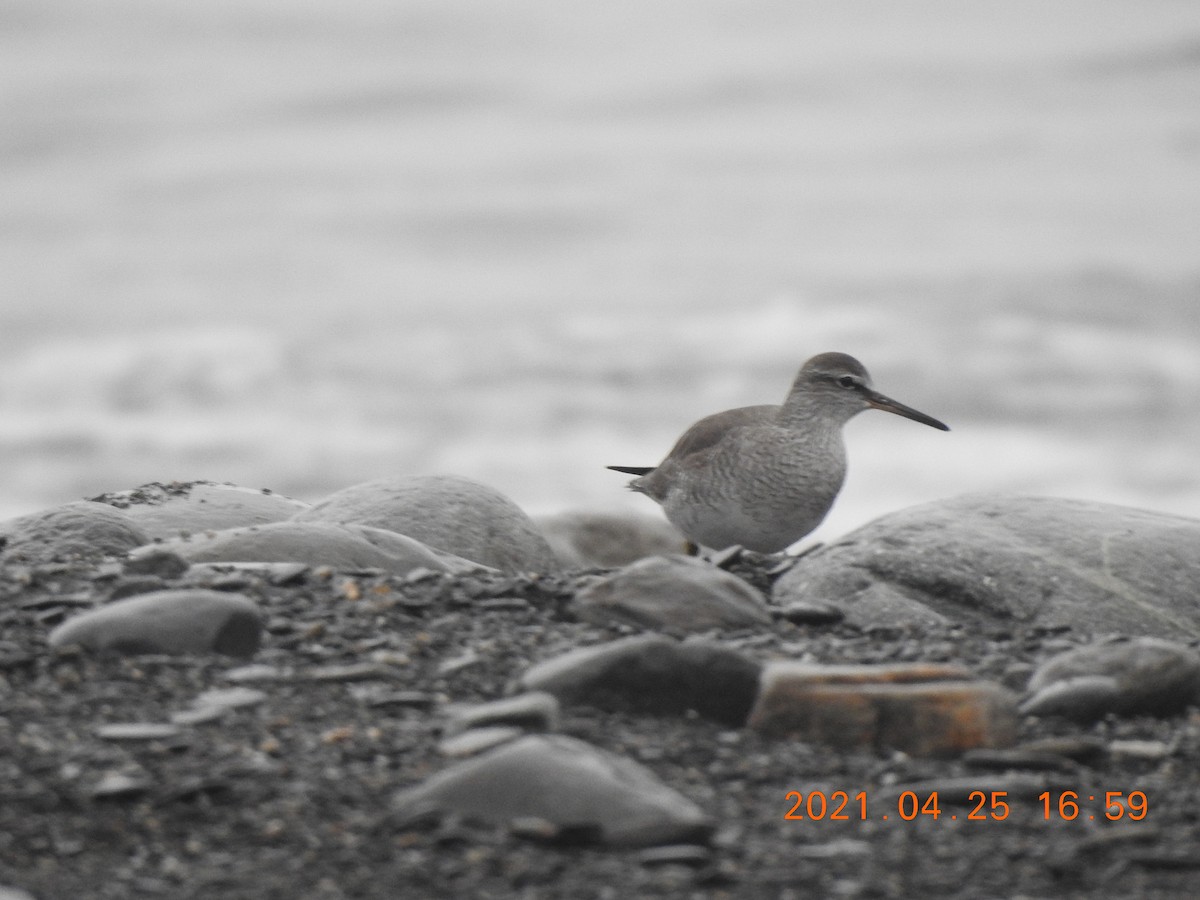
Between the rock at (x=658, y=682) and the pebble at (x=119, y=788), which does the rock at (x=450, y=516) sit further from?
the pebble at (x=119, y=788)

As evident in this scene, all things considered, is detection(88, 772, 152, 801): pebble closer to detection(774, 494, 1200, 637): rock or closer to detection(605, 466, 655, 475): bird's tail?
detection(774, 494, 1200, 637): rock

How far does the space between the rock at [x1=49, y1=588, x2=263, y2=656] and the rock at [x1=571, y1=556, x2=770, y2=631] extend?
4.29ft

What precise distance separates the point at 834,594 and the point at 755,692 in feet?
6.87

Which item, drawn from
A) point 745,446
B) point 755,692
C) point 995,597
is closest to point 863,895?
point 755,692

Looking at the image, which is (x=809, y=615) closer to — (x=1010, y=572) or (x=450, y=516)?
(x=1010, y=572)

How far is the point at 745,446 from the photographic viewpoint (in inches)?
333

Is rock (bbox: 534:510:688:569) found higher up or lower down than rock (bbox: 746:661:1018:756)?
lower down

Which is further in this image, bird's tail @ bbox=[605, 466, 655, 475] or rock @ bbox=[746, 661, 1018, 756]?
bird's tail @ bbox=[605, 466, 655, 475]

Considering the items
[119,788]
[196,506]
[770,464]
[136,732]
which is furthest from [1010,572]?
[196,506]

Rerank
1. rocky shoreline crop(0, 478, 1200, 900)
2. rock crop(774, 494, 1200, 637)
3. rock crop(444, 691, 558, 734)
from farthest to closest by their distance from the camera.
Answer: rock crop(774, 494, 1200, 637), rock crop(444, 691, 558, 734), rocky shoreline crop(0, 478, 1200, 900)

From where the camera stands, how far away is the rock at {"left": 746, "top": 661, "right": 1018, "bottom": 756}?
4.67 metres

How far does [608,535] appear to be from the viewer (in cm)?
1206

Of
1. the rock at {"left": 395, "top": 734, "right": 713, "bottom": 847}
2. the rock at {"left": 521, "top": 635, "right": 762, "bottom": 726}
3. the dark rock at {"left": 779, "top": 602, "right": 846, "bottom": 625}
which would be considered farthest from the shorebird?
the rock at {"left": 395, "top": 734, "right": 713, "bottom": 847}
